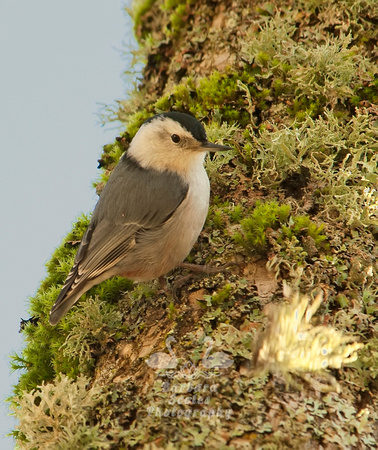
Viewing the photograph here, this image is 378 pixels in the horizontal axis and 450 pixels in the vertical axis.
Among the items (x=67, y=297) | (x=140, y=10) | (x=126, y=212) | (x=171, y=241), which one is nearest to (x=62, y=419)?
(x=67, y=297)

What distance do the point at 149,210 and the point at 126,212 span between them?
0.14 m

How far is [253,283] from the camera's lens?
7.82 ft

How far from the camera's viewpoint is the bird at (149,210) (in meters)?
2.87

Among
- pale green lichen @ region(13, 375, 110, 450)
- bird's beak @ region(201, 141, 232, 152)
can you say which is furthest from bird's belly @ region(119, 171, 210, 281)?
pale green lichen @ region(13, 375, 110, 450)

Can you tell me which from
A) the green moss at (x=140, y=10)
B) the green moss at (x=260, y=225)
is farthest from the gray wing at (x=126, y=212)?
the green moss at (x=140, y=10)

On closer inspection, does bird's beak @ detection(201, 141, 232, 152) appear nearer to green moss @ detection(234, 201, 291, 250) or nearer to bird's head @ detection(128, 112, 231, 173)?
bird's head @ detection(128, 112, 231, 173)

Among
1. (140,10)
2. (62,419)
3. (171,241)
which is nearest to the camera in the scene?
(62,419)

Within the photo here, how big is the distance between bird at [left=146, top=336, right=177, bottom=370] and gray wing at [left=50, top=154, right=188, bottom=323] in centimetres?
83

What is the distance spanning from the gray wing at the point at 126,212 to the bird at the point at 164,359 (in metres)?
0.83

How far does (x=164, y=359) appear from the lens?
2129 millimetres

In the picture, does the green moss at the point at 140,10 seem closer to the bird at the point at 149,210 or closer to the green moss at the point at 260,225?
the bird at the point at 149,210

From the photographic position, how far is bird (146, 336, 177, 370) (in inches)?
82.0

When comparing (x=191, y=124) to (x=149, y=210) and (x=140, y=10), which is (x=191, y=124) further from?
(x=140, y=10)

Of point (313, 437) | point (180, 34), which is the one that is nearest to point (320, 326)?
point (313, 437)
